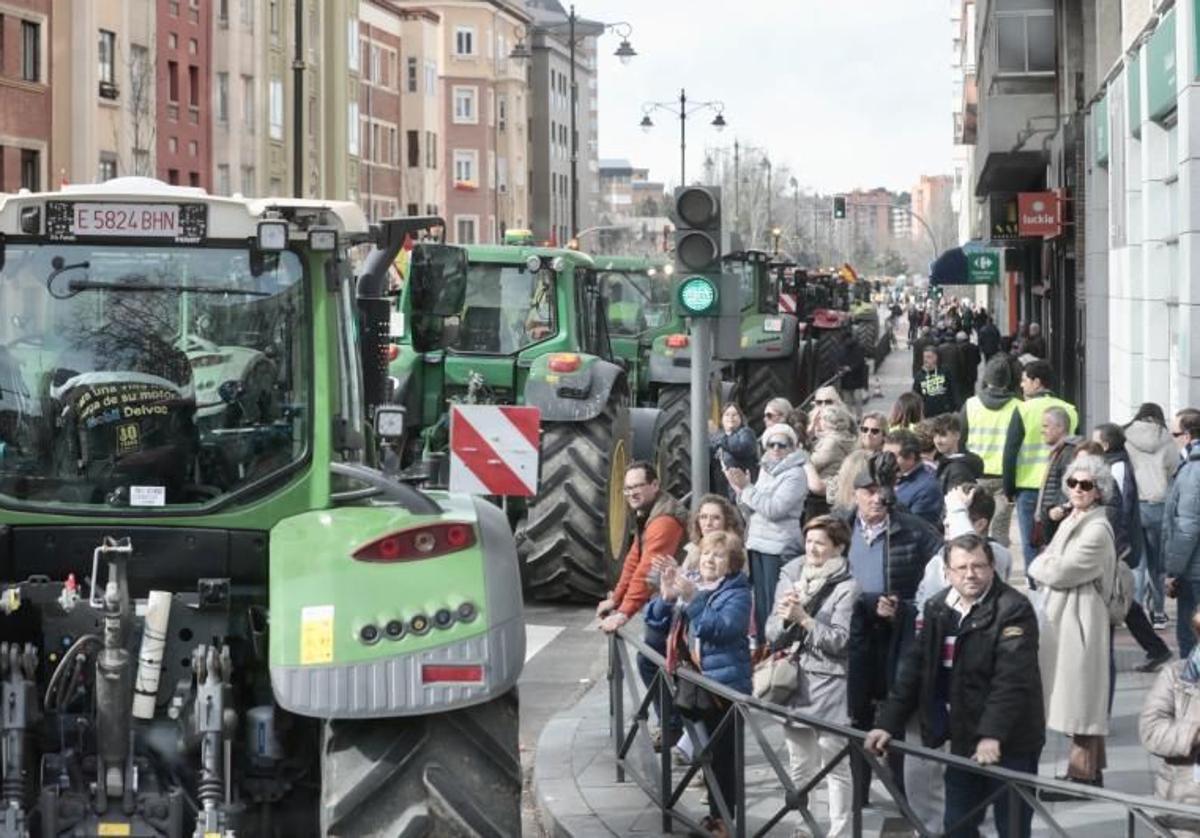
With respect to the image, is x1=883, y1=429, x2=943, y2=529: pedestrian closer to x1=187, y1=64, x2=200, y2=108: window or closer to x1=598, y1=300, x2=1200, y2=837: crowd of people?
x1=598, y1=300, x2=1200, y2=837: crowd of people

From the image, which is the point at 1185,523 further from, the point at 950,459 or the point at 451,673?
the point at 451,673

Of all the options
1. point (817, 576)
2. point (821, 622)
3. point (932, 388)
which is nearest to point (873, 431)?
point (817, 576)

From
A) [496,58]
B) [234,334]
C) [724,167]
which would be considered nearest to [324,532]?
[234,334]

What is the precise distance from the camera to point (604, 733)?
1223cm

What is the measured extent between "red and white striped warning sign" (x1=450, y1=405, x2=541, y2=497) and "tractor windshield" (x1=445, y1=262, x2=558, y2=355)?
4060mm

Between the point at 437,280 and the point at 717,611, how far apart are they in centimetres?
181

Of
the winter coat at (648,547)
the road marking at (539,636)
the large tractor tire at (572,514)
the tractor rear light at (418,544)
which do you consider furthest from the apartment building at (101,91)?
the tractor rear light at (418,544)

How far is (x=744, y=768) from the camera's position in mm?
9367

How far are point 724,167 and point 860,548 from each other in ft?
379

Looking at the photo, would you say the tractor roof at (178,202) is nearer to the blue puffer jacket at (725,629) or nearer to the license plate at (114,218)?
the license plate at (114,218)

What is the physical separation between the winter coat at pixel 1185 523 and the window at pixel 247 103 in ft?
166

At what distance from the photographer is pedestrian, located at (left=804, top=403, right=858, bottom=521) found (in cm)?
1494

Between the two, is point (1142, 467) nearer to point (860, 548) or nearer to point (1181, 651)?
point (1181, 651)

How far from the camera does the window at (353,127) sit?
74.6 meters
